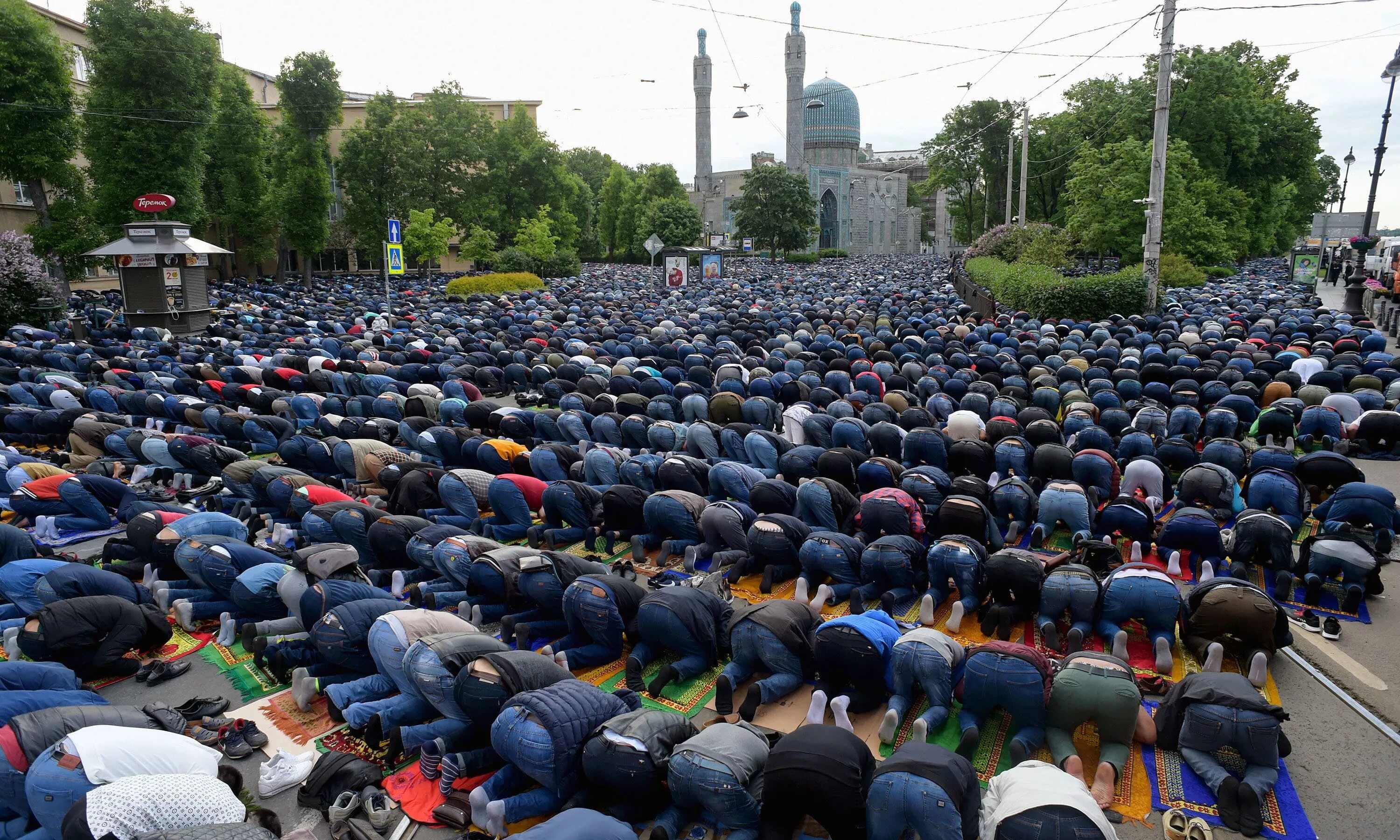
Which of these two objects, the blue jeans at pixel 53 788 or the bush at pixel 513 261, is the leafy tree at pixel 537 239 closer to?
the bush at pixel 513 261

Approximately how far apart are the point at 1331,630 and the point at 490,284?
38.6 metres

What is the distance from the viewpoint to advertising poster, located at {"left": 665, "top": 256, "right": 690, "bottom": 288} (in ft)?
134

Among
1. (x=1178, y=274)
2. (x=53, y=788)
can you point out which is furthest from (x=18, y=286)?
(x=1178, y=274)

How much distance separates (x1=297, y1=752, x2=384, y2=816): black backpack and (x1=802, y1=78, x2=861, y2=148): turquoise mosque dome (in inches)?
3347

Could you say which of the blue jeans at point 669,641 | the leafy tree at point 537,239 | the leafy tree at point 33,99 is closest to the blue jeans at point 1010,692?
the blue jeans at point 669,641

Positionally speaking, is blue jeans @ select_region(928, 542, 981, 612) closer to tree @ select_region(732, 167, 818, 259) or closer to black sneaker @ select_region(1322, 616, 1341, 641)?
black sneaker @ select_region(1322, 616, 1341, 641)

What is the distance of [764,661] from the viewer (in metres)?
6.49

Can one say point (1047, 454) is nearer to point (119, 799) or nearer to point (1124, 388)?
point (1124, 388)

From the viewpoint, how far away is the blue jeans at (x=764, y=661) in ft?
20.9

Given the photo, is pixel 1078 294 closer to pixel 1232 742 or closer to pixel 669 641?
pixel 1232 742

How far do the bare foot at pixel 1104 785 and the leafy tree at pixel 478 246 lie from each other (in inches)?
1796

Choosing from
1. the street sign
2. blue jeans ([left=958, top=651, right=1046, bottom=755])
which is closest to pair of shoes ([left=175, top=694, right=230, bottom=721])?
blue jeans ([left=958, top=651, right=1046, bottom=755])

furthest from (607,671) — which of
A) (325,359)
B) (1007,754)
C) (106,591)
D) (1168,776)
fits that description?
(325,359)

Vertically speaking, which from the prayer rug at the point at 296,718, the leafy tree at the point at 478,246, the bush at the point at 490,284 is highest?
the leafy tree at the point at 478,246
